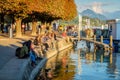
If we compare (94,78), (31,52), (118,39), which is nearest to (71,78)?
(94,78)

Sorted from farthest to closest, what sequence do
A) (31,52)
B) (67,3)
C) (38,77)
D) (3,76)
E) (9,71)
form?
(67,3), (31,52), (38,77), (9,71), (3,76)

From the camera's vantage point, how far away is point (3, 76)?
21.8m

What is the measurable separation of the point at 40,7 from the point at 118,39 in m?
17.5

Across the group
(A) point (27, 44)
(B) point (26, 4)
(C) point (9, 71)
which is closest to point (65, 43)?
(B) point (26, 4)

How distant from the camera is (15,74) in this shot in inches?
879

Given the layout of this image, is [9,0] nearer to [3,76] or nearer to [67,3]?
[3,76]

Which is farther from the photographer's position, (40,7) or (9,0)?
(40,7)

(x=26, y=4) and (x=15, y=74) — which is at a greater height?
(x=26, y=4)

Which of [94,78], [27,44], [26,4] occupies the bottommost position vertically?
[94,78]

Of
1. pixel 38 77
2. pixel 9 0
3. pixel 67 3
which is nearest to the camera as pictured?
pixel 38 77

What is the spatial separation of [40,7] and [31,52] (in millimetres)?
27950

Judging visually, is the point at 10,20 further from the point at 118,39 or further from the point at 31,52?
the point at 31,52

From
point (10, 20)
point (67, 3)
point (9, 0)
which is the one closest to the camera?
point (9, 0)

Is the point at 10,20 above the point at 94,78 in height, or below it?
above
